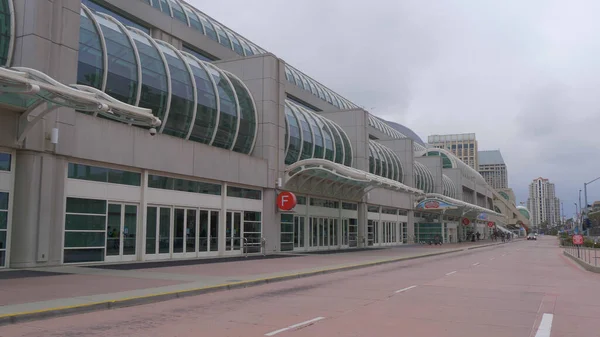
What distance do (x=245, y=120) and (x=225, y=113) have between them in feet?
6.12

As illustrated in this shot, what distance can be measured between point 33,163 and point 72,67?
12.3ft

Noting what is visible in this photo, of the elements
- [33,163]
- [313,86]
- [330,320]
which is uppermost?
[313,86]

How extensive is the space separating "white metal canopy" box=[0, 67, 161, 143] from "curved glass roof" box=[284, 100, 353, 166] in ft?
53.3

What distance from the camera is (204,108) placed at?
84.7 feet

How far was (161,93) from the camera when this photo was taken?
2322 centimetres

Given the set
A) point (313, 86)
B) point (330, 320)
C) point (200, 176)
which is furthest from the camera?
point (313, 86)

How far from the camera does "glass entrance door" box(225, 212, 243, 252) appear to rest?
88.5 feet

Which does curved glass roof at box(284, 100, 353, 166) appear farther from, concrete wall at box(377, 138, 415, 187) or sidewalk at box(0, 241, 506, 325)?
concrete wall at box(377, 138, 415, 187)

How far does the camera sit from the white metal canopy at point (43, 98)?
13.3 m

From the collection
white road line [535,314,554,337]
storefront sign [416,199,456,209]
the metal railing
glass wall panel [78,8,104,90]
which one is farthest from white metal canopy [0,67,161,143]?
storefront sign [416,199,456,209]

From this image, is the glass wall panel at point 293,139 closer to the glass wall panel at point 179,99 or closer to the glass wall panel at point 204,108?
the glass wall panel at point 204,108

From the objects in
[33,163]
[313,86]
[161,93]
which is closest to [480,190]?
[313,86]

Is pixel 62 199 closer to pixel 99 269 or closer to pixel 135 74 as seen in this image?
pixel 99 269

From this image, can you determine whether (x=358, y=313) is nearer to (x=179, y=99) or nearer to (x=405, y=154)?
(x=179, y=99)
